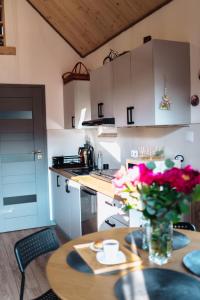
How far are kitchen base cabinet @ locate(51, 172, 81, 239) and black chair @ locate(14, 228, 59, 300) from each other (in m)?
1.50

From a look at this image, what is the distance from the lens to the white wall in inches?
107

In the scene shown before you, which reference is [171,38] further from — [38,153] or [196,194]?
[38,153]

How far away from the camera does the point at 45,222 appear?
16.1 ft

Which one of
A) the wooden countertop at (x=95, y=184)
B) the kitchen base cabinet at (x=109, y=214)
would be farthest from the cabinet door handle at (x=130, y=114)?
the kitchen base cabinet at (x=109, y=214)

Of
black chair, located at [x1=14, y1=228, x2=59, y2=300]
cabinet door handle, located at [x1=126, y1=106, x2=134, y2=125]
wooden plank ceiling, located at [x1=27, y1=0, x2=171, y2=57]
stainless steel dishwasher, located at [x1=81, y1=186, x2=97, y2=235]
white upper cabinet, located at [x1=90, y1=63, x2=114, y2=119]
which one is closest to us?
black chair, located at [x1=14, y1=228, x2=59, y2=300]

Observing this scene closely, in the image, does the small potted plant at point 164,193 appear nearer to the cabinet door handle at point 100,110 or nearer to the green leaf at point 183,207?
the green leaf at point 183,207

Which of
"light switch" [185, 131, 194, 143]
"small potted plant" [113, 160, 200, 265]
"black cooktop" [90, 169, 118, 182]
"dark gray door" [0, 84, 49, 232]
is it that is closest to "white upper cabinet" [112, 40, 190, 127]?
"light switch" [185, 131, 194, 143]

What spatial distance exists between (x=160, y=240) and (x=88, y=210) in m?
1.96

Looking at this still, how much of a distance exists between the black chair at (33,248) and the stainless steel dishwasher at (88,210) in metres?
1.10

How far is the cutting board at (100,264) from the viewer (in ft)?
4.91

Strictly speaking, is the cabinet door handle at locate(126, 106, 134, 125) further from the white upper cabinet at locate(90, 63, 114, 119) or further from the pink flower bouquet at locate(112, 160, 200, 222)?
the pink flower bouquet at locate(112, 160, 200, 222)

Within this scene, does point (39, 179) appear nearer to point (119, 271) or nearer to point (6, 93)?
point (6, 93)

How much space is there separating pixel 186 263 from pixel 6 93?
12.4ft

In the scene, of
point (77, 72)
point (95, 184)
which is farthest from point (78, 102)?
point (95, 184)
